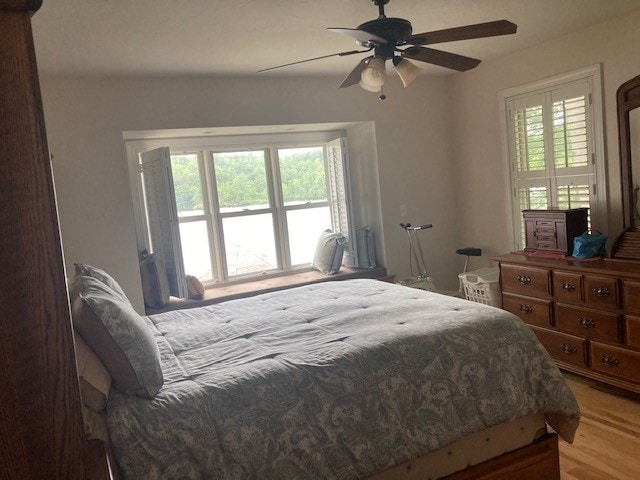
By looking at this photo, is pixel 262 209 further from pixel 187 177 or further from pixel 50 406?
pixel 50 406

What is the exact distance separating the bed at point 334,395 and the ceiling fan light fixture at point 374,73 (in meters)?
1.15

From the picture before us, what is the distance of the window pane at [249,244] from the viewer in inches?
191

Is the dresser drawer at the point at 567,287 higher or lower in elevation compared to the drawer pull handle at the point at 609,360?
higher

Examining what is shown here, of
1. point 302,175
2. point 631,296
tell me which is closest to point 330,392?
point 631,296

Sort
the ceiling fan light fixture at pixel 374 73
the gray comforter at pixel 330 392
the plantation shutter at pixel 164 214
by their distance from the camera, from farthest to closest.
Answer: the plantation shutter at pixel 164 214 → the ceiling fan light fixture at pixel 374 73 → the gray comforter at pixel 330 392

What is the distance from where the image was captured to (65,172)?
3762 millimetres

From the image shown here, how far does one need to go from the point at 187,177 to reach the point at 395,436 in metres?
3.40

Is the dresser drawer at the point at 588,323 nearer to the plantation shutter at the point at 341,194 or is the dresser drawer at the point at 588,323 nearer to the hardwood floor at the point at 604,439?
the hardwood floor at the point at 604,439

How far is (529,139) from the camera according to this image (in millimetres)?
4223

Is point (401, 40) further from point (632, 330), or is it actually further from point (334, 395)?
point (632, 330)

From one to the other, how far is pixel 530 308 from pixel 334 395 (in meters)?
2.31

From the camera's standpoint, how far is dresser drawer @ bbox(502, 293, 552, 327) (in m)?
3.54

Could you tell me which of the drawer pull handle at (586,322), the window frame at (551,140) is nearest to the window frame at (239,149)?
the window frame at (551,140)

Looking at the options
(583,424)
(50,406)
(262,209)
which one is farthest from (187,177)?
(50,406)
